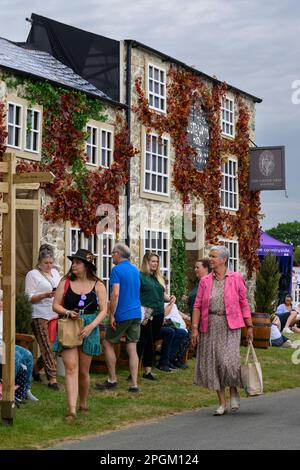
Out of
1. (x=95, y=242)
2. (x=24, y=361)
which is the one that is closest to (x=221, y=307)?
(x=24, y=361)

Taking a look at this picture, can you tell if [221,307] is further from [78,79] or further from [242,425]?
[78,79]

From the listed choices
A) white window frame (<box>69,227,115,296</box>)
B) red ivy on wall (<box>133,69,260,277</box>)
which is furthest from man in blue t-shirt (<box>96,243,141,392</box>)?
red ivy on wall (<box>133,69,260,277</box>)

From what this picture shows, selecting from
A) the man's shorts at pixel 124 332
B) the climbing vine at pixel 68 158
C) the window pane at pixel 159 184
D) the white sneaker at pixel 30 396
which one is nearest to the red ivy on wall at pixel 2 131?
the climbing vine at pixel 68 158

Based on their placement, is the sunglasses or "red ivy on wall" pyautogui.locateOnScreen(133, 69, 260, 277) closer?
the sunglasses

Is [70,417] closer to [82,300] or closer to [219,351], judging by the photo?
[82,300]

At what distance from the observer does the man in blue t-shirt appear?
13.7 m

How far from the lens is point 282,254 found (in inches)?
1233

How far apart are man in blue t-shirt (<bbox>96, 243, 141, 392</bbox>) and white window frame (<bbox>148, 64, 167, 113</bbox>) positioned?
388 inches

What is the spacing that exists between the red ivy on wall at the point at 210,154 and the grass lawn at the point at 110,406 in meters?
7.92

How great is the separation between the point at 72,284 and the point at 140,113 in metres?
11.7

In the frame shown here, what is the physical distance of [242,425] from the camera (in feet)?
35.3

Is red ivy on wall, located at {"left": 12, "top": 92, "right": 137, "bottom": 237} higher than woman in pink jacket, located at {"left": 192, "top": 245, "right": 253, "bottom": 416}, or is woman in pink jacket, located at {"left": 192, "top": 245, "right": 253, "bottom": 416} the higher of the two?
red ivy on wall, located at {"left": 12, "top": 92, "right": 137, "bottom": 237}

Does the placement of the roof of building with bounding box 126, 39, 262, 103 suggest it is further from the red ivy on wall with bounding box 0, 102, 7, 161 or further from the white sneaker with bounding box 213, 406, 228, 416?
the white sneaker with bounding box 213, 406, 228, 416

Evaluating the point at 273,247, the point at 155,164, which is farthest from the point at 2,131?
the point at 273,247
